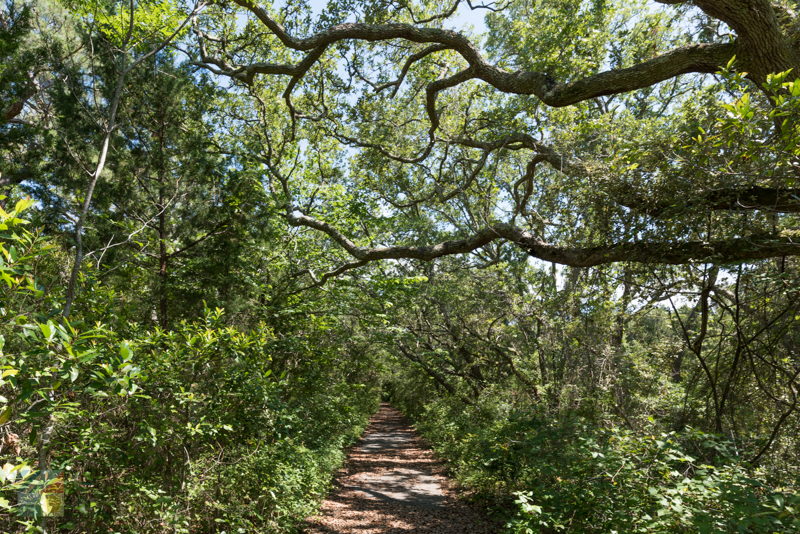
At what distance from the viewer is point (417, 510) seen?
767 cm

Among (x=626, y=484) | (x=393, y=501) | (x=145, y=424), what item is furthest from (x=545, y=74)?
(x=393, y=501)

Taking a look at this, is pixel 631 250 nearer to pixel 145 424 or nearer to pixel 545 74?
pixel 545 74

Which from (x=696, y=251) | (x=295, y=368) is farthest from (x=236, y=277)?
(x=696, y=251)

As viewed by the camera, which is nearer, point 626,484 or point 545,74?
point 626,484

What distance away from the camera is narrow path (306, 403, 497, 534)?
663 cm

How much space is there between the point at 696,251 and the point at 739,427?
4.59 m

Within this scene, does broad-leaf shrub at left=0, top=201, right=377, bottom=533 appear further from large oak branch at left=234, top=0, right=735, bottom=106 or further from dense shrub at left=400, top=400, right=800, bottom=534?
large oak branch at left=234, top=0, right=735, bottom=106

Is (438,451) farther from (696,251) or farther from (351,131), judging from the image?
(696,251)

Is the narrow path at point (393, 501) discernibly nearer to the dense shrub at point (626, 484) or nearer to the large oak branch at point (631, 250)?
the dense shrub at point (626, 484)

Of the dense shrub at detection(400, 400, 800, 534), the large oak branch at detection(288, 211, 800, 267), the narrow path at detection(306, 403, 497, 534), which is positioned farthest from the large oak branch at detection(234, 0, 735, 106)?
the narrow path at detection(306, 403, 497, 534)

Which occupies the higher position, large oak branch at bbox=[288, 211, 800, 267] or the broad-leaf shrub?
large oak branch at bbox=[288, 211, 800, 267]

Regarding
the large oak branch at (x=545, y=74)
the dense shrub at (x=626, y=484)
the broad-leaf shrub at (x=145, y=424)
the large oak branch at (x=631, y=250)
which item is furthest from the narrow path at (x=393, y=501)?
the large oak branch at (x=545, y=74)

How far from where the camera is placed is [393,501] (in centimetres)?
817

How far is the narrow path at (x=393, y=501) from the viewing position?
6.63 meters
